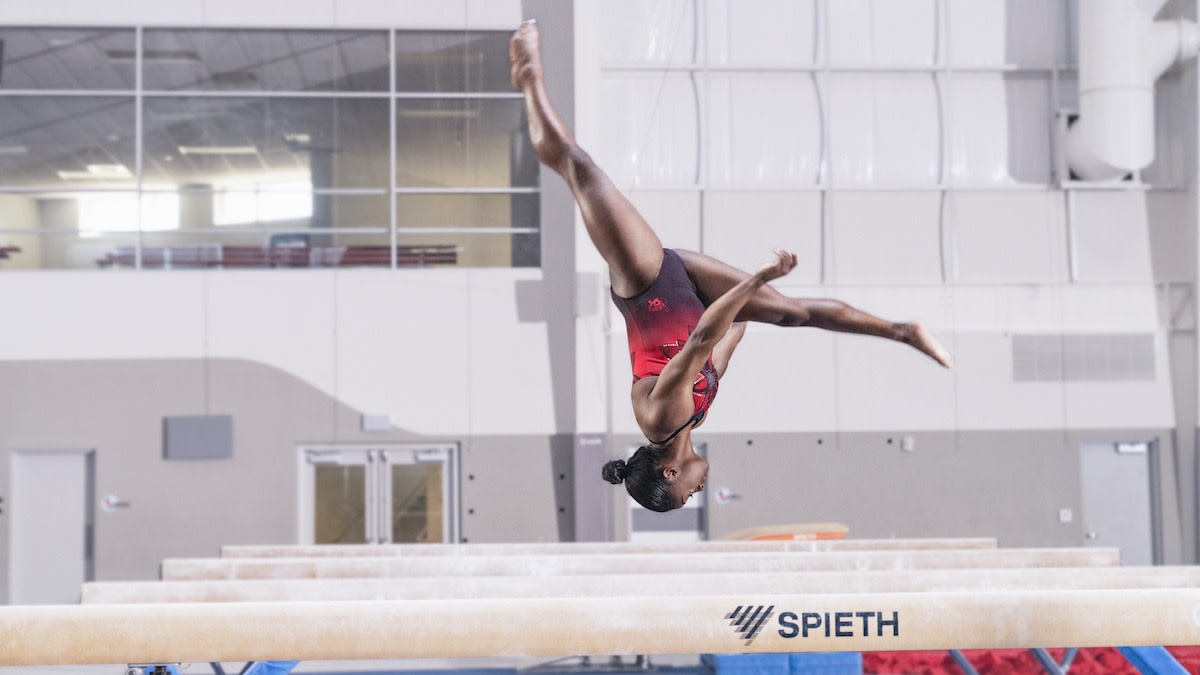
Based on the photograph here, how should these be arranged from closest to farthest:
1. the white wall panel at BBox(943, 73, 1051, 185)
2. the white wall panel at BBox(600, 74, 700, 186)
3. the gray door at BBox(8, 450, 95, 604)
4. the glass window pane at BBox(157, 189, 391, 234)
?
1. the gray door at BBox(8, 450, 95, 604)
2. the glass window pane at BBox(157, 189, 391, 234)
3. the white wall panel at BBox(600, 74, 700, 186)
4. the white wall panel at BBox(943, 73, 1051, 185)

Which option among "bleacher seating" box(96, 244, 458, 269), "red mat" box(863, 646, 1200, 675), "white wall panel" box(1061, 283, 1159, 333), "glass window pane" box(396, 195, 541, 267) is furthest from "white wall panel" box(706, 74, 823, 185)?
"red mat" box(863, 646, 1200, 675)

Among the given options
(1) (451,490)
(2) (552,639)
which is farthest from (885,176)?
(2) (552,639)

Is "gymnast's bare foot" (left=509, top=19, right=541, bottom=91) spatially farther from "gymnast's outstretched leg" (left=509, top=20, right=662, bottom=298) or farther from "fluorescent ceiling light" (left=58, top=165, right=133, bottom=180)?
"fluorescent ceiling light" (left=58, top=165, right=133, bottom=180)

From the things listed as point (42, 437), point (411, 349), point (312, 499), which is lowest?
point (312, 499)

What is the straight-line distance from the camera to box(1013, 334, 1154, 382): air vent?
1190 cm

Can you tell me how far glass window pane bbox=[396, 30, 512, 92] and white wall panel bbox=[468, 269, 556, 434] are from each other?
80.0 inches

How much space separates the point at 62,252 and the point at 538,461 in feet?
17.7

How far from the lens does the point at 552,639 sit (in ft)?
11.4

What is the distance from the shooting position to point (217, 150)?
1166 centimetres

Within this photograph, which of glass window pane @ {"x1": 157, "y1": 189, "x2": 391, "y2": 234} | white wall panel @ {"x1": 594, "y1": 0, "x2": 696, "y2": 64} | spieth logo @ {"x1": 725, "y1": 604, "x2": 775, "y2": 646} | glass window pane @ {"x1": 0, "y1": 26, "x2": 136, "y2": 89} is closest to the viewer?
spieth logo @ {"x1": 725, "y1": 604, "x2": 775, "y2": 646}

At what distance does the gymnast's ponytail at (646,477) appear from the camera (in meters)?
4.02

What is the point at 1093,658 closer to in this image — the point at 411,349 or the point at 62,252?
the point at 411,349

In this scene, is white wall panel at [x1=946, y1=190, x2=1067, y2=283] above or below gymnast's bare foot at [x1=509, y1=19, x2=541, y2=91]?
above

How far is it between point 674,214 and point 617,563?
7.00 metres
